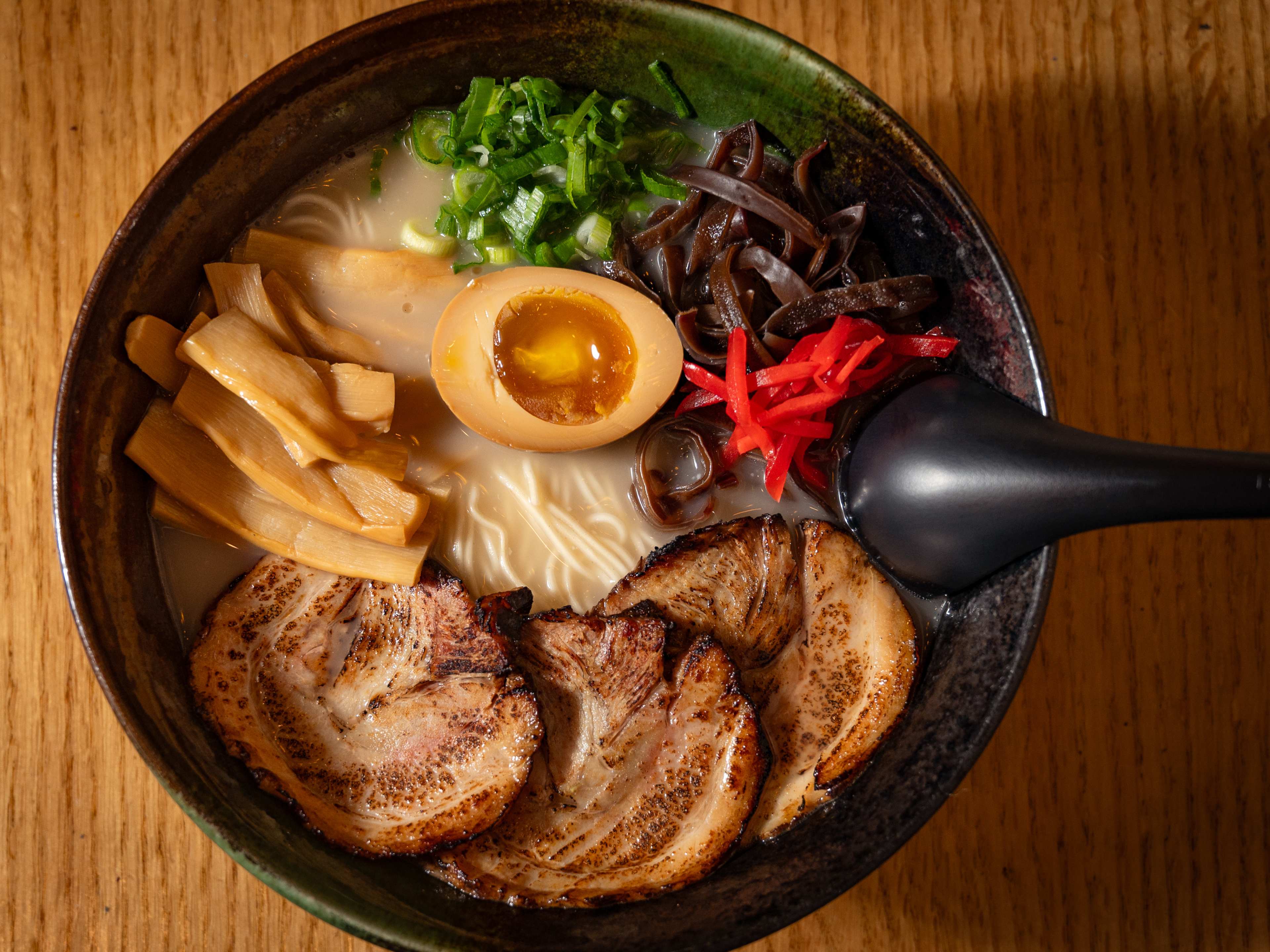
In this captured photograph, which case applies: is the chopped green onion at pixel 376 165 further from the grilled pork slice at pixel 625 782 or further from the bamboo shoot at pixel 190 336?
the grilled pork slice at pixel 625 782

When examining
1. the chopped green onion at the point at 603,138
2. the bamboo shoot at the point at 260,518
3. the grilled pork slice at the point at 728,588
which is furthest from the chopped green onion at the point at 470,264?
the grilled pork slice at the point at 728,588

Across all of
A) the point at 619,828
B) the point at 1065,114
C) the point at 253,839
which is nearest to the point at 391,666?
the point at 253,839

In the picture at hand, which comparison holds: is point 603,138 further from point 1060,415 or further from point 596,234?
point 1060,415

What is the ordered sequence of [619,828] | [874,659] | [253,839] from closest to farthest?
[253,839] → [619,828] → [874,659]

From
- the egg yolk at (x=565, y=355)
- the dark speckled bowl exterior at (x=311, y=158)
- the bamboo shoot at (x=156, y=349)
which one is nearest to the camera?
the dark speckled bowl exterior at (x=311, y=158)

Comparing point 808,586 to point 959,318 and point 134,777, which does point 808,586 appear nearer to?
point 959,318

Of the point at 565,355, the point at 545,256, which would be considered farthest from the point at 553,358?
the point at 545,256
